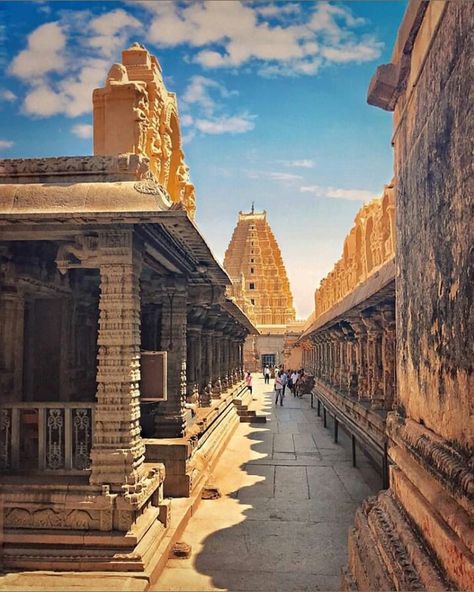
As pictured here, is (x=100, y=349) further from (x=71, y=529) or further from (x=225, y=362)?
(x=225, y=362)

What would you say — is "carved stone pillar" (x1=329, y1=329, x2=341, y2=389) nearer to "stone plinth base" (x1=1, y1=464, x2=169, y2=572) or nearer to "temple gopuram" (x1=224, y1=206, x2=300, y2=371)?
"stone plinth base" (x1=1, y1=464, x2=169, y2=572)

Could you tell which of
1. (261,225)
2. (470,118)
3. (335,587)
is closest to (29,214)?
(470,118)

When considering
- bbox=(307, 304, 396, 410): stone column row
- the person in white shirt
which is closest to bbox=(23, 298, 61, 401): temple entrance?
bbox=(307, 304, 396, 410): stone column row

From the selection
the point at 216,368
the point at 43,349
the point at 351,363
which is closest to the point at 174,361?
the point at 43,349

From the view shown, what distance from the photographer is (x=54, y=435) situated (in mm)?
6125

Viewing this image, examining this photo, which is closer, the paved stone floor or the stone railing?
the paved stone floor

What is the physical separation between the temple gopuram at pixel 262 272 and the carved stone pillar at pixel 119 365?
161 ft

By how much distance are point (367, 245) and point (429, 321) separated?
13.8 m

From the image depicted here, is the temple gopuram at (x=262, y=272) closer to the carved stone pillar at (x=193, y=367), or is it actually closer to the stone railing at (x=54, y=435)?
the carved stone pillar at (x=193, y=367)

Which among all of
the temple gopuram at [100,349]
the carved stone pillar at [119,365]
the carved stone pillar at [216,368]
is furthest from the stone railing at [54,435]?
the carved stone pillar at [216,368]

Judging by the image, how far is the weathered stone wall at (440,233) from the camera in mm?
2691

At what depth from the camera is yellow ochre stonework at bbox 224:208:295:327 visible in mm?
61562

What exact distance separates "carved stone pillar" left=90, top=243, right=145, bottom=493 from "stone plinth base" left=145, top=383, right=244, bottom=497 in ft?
6.88

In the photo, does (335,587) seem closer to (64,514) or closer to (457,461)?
(64,514)
